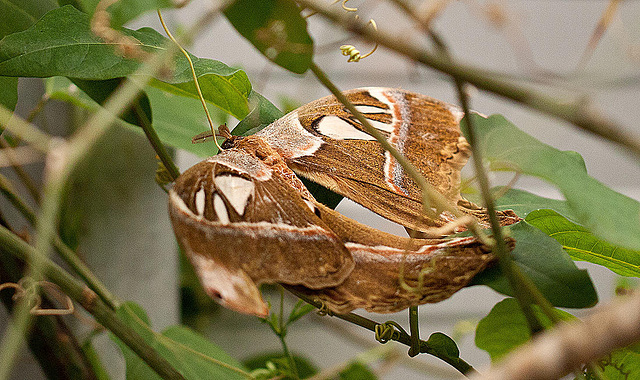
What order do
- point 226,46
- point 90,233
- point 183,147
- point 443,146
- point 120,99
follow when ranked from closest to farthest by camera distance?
point 120,99
point 443,146
point 183,147
point 90,233
point 226,46

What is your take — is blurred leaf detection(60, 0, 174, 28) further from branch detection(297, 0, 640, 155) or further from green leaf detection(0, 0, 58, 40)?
green leaf detection(0, 0, 58, 40)

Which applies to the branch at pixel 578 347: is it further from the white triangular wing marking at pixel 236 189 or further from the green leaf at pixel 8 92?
the green leaf at pixel 8 92

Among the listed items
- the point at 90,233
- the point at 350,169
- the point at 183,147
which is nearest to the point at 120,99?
the point at 350,169

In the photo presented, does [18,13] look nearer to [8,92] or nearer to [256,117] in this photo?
[8,92]

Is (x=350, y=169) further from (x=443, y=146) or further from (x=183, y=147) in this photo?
(x=183, y=147)

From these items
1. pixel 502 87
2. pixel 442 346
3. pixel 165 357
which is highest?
pixel 502 87

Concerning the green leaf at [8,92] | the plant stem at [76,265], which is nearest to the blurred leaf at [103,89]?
the green leaf at [8,92]

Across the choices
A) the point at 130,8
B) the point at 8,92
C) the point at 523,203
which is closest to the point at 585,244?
the point at 523,203
